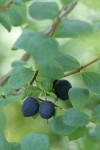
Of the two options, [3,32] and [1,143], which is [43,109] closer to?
[1,143]

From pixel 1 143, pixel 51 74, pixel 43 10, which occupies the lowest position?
pixel 1 143

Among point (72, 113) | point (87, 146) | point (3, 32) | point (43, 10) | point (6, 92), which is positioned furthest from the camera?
point (3, 32)

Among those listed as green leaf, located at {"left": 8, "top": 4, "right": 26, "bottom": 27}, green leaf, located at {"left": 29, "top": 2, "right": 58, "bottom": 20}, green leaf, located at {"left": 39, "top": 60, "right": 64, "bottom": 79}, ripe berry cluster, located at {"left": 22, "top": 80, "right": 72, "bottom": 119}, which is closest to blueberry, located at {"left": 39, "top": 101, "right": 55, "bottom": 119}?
ripe berry cluster, located at {"left": 22, "top": 80, "right": 72, "bottom": 119}

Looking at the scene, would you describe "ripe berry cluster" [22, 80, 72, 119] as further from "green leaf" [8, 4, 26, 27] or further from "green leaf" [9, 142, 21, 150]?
"green leaf" [8, 4, 26, 27]

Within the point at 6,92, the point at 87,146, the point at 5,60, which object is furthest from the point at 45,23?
the point at 6,92

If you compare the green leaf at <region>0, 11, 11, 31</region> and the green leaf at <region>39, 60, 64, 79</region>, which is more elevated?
Result: the green leaf at <region>39, 60, 64, 79</region>

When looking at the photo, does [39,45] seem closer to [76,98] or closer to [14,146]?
[76,98]

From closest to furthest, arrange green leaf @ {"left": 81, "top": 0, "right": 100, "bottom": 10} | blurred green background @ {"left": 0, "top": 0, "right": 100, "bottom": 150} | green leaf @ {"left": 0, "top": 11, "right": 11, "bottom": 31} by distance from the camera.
Answer: green leaf @ {"left": 81, "top": 0, "right": 100, "bottom": 10} < green leaf @ {"left": 0, "top": 11, "right": 11, "bottom": 31} < blurred green background @ {"left": 0, "top": 0, "right": 100, "bottom": 150}

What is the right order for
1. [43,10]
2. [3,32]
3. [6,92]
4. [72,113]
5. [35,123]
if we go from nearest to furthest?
[43,10] < [72,113] < [6,92] < [35,123] < [3,32]

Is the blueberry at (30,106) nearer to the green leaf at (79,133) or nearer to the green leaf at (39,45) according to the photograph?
the green leaf at (79,133)
